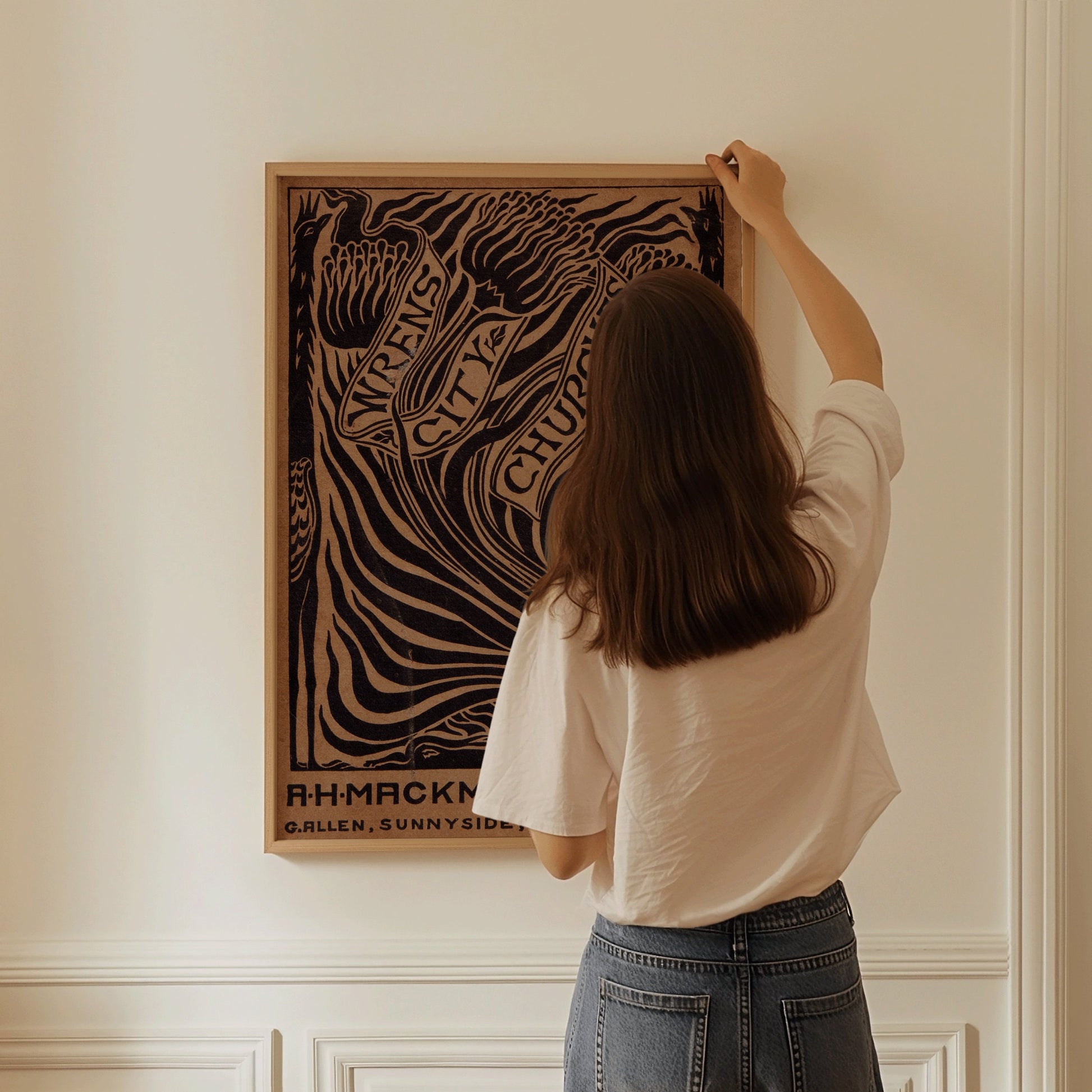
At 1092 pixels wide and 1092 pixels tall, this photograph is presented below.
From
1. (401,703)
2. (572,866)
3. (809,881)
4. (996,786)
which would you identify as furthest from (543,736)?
(996,786)

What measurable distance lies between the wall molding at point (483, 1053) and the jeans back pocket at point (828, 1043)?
1.60 ft

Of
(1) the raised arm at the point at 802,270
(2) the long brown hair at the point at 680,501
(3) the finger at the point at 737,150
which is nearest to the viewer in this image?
(2) the long brown hair at the point at 680,501

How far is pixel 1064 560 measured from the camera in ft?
4.44

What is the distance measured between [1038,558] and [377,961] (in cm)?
115

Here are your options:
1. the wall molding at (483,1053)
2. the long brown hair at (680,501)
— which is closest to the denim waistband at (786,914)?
the long brown hair at (680,501)

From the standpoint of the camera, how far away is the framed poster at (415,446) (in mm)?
1340

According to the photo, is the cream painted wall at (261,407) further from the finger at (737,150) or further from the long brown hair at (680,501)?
the long brown hair at (680,501)

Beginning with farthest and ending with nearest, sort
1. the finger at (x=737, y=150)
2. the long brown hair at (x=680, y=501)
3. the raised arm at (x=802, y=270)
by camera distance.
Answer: the finger at (x=737, y=150), the raised arm at (x=802, y=270), the long brown hair at (x=680, y=501)

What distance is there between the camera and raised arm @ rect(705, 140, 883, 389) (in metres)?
1.08

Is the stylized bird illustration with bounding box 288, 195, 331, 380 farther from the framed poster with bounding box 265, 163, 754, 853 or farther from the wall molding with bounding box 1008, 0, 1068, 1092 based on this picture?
the wall molding with bounding box 1008, 0, 1068, 1092

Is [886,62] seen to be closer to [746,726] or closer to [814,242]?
[814,242]

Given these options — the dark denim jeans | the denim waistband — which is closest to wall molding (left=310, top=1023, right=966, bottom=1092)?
the dark denim jeans

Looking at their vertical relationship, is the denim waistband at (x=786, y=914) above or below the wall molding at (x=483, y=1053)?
above

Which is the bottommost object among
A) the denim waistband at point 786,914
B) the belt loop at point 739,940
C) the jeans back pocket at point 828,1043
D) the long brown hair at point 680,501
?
the jeans back pocket at point 828,1043
